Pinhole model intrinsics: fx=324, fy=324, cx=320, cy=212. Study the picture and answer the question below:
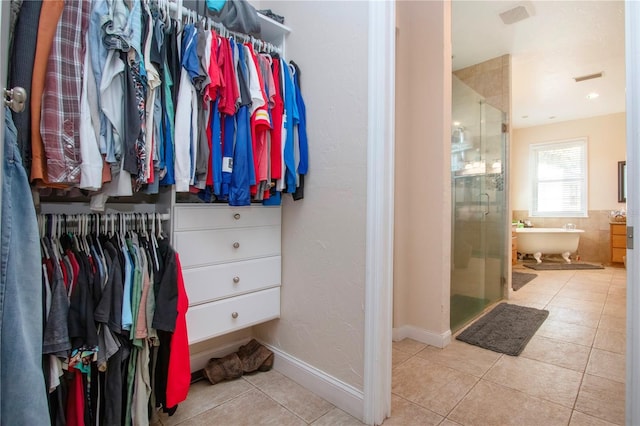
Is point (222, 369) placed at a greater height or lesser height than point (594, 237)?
lesser

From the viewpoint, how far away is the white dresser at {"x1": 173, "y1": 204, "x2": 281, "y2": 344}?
1.54 m

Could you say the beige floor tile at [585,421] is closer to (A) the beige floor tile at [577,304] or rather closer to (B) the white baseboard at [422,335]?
(B) the white baseboard at [422,335]

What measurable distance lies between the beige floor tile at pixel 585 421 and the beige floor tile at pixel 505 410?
0.07 feet

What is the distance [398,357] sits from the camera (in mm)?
2115

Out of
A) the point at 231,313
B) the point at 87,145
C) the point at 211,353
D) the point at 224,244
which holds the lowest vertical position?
the point at 211,353

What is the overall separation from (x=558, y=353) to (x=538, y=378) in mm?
473

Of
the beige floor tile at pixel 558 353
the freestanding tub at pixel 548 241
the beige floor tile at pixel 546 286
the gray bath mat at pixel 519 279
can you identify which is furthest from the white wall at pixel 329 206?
the freestanding tub at pixel 548 241

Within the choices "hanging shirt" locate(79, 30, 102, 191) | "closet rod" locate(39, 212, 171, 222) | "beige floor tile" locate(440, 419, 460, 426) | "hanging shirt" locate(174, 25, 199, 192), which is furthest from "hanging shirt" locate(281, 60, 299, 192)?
"beige floor tile" locate(440, 419, 460, 426)

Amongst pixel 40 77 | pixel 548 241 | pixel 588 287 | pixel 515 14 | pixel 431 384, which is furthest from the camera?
pixel 548 241

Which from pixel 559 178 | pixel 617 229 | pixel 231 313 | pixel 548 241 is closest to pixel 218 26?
pixel 231 313

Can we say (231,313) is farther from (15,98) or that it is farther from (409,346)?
(409,346)

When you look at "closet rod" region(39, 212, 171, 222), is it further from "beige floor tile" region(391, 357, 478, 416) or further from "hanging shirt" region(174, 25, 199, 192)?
"beige floor tile" region(391, 357, 478, 416)

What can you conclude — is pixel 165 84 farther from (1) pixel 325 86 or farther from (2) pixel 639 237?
(2) pixel 639 237

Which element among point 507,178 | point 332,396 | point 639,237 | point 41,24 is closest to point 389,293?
point 332,396
